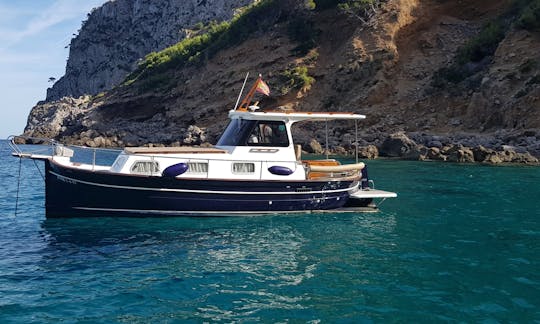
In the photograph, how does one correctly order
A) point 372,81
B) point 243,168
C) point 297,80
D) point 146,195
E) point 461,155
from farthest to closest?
point 297,80, point 372,81, point 461,155, point 243,168, point 146,195

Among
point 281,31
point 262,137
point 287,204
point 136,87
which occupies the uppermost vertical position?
point 281,31

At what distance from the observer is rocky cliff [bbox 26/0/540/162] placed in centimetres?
3566

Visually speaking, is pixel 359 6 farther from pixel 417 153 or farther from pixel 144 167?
pixel 144 167

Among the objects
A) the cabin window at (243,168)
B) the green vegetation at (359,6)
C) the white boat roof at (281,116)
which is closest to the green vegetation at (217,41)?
the green vegetation at (359,6)

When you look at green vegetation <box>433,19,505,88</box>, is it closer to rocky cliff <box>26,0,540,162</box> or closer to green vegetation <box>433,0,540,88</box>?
green vegetation <box>433,0,540,88</box>

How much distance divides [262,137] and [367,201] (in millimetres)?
4565

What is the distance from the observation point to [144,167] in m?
12.9

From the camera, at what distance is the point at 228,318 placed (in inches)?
270

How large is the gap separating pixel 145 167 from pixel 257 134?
3847mm

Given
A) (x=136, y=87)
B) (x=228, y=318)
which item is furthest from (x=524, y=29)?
(x=136, y=87)

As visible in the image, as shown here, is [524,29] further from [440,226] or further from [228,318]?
[228,318]

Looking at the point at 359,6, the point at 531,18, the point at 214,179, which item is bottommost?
the point at 214,179

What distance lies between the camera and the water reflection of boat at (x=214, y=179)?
42.0 feet

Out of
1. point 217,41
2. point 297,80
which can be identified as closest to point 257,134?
point 297,80
